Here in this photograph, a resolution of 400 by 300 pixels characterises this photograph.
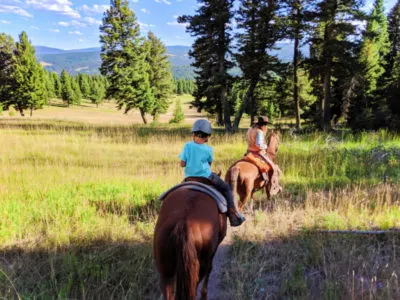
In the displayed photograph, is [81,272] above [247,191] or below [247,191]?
below

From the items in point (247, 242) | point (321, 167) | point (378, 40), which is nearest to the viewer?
point (247, 242)

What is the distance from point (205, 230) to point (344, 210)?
406 cm

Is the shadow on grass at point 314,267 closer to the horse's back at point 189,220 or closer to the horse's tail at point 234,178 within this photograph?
the horse's back at point 189,220

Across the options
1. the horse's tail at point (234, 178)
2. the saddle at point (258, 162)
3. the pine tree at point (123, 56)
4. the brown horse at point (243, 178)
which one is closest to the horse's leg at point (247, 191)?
the brown horse at point (243, 178)

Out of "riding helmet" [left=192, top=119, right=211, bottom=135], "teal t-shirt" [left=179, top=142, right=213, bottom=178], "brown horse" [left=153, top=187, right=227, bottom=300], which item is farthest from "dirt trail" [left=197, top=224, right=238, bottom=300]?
"riding helmet" [left=192, top=119, right=211, bottom=135]

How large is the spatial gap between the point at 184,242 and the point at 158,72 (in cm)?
4244

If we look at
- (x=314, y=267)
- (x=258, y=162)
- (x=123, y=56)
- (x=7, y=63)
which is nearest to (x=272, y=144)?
(x=258, y=162)

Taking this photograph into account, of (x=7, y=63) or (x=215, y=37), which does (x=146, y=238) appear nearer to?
(x=215, y=37)

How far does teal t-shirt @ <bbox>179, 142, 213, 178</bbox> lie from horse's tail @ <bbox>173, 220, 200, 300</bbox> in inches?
48.7

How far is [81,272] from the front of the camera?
3.51m

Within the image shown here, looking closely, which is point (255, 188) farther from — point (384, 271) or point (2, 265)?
point (2, 265)

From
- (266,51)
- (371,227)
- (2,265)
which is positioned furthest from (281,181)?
(266,51)

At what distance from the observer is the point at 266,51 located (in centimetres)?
1933

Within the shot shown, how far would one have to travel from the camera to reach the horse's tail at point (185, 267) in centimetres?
230
